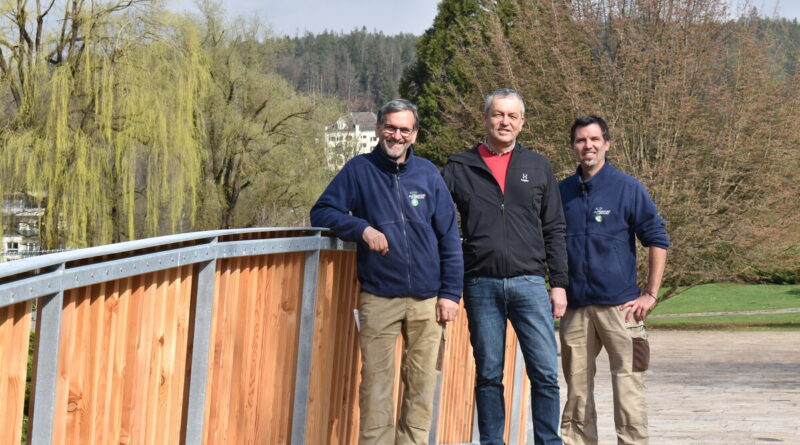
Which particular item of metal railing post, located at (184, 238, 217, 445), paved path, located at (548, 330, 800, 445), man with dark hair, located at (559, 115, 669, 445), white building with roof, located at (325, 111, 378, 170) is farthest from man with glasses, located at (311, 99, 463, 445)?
white building with roof, located at (325, 111, 378, 170)

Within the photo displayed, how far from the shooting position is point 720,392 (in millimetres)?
11219

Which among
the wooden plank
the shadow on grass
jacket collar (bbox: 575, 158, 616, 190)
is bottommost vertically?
the shadow on grass

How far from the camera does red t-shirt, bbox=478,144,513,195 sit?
480 centimetres

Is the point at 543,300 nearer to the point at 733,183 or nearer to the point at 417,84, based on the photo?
the point at 733,183

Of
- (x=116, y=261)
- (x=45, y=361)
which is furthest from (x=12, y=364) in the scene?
(x=116, y=261)

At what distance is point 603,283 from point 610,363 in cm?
43

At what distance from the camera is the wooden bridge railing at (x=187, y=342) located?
2.36m

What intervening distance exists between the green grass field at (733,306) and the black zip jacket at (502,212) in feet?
80.4

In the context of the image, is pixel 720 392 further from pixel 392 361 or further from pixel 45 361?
pixel 45 361

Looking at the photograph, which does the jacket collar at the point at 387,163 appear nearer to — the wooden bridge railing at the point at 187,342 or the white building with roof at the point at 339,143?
the wooden bridge railing at the point at 187,342

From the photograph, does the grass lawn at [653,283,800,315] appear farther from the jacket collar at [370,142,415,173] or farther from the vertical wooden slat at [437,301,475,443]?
the jacket collar at [370,142,415,173]

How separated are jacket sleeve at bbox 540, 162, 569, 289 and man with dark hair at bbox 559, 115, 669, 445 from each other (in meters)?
0.31

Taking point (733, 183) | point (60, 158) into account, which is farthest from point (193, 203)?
point (733, 183)

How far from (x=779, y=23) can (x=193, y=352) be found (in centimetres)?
2318
